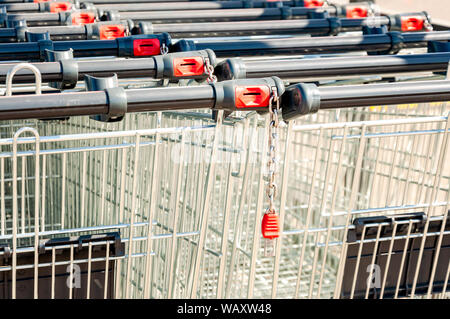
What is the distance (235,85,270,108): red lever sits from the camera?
2.00 meters

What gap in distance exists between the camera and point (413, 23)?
3686mm

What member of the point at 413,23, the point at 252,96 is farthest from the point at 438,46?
the point at 252,96

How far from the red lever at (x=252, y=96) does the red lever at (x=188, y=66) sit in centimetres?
37

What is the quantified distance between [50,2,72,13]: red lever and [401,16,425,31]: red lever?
1845 mm

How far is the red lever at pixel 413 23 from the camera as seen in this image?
3674 mm

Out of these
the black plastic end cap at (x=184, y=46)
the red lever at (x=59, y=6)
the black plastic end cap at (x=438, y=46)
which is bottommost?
the black plastic end cap at (x=184, y=46)

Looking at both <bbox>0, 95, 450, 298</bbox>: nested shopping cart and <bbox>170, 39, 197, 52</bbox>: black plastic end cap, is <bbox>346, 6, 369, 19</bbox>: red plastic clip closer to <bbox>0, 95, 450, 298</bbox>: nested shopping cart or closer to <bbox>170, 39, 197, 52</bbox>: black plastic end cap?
<bbox>0, 95, 450, 298</bbox>: nested shopping cart

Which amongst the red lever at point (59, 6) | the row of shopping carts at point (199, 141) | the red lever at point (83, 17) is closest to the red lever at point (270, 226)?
the row of shopping carts at point (199, 141)

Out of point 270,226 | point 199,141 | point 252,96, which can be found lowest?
point 270,226

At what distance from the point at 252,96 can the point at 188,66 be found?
405 mm

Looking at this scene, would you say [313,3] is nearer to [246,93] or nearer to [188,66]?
[188,66]

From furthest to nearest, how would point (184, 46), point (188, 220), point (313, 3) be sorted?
point (313, 3) < point (188, 220) < point (184, 46)

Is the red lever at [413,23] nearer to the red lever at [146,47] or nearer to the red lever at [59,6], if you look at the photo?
the red lever at [146,47]
